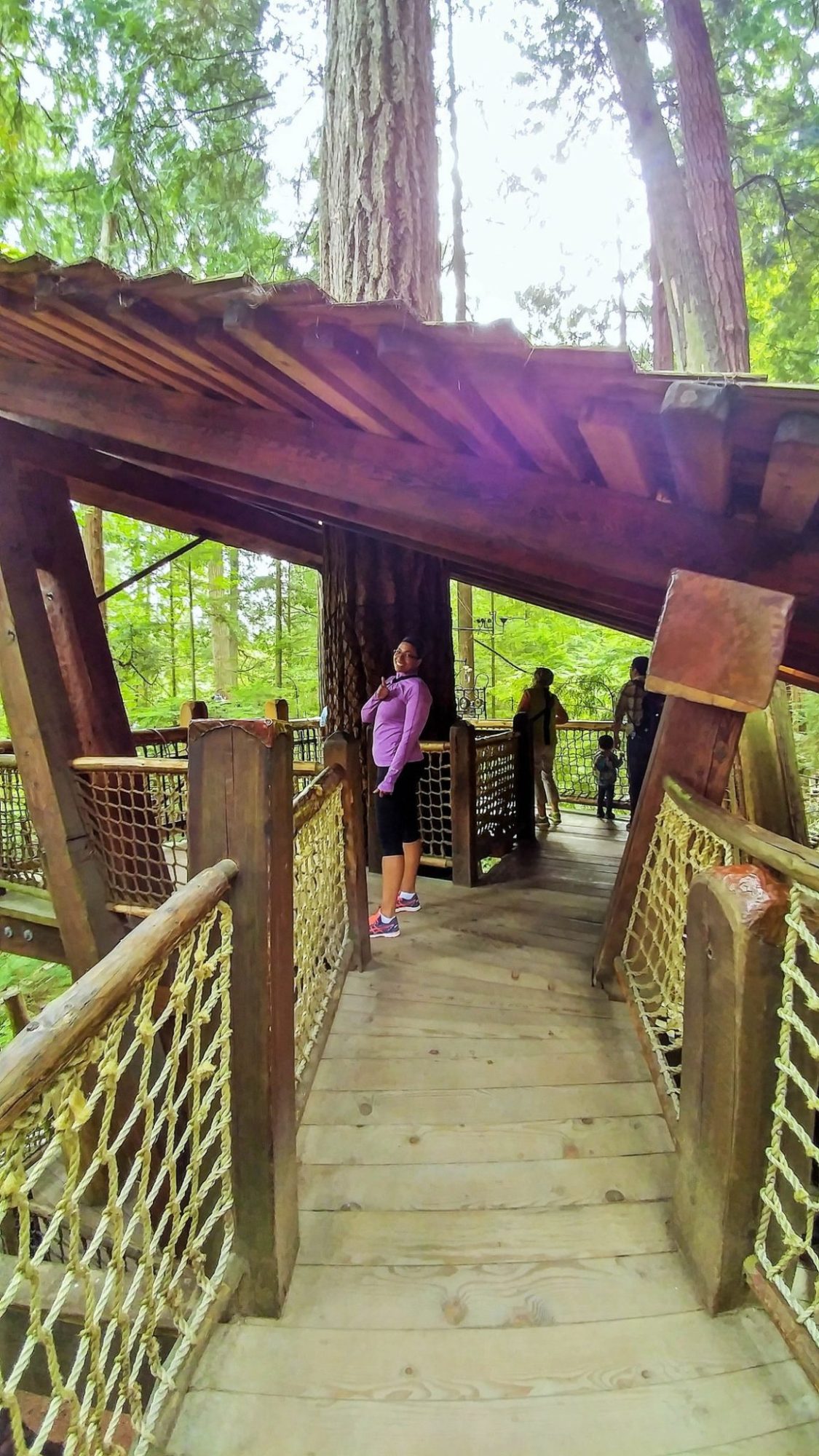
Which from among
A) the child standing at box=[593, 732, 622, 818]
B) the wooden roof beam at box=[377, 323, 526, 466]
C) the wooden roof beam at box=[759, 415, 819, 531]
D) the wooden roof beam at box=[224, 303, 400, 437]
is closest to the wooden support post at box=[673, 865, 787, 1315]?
the wooden roof beam at box=[759, 415, 819, 531]

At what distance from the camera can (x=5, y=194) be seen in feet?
19.3

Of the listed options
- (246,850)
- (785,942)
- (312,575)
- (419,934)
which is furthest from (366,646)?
(312,575)

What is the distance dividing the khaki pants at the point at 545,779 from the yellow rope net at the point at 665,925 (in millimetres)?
4173

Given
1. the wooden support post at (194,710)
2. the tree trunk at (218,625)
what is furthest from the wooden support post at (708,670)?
the tree trunk at (218,625)

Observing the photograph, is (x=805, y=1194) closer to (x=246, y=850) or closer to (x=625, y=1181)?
(x=625, y=1181)

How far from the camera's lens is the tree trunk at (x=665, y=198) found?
6.14m

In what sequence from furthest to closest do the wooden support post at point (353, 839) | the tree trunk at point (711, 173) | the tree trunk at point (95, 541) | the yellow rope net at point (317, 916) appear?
the tree trunk at point (95, 541) < the tree trunk at point (711, 173) < the wooden support post at point (353, 839) < the yellow rope net at point (317, 916)

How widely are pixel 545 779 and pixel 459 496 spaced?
5263mm

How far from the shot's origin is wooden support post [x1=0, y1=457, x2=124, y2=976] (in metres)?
3.65

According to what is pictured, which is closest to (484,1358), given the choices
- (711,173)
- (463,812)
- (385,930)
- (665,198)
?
(385,930)

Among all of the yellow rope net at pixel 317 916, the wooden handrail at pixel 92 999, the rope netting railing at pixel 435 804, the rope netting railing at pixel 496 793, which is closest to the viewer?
the wooden handrail at pixel 92 999

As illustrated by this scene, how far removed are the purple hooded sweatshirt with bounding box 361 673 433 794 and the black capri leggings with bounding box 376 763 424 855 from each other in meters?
0.05

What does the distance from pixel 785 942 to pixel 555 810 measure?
5968mm

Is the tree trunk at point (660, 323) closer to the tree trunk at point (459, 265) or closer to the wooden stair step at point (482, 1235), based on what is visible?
the tree trunk at point (459, 265)
